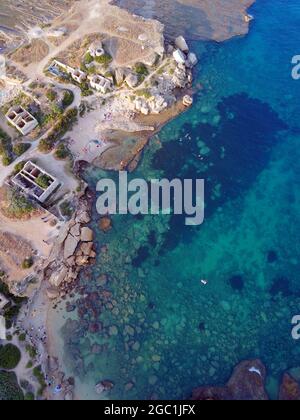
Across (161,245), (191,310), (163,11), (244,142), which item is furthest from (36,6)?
(191,310)

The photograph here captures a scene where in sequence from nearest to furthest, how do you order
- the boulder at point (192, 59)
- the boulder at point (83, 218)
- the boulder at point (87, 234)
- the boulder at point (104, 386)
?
the boulder at point (104, 386) < the boulder at point (87, 234) < the boulder at point (83, 218) < the boulder at point (192, 59)

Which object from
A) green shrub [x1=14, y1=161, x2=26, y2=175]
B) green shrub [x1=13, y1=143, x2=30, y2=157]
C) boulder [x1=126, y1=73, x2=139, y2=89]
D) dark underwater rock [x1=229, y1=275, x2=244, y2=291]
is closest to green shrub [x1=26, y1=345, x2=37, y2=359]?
green shrub [x1=14, y1=161, x2=26, y2=175]

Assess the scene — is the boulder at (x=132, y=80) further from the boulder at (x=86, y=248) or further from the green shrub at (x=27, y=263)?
the green shrub at (x=27, y=263)

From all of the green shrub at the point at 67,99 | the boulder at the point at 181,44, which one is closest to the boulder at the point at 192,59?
the boulder at the point at 181,44

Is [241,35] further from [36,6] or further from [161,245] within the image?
[161,245]

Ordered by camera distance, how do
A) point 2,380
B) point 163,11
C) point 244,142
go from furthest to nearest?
1. point 163,11
2. point 244,142
3. point 2,380

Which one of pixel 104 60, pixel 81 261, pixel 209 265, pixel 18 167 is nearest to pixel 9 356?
pixel 81 261

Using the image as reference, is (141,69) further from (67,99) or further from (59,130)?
(59,130)

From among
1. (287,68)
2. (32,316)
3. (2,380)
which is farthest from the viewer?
(287,68)
